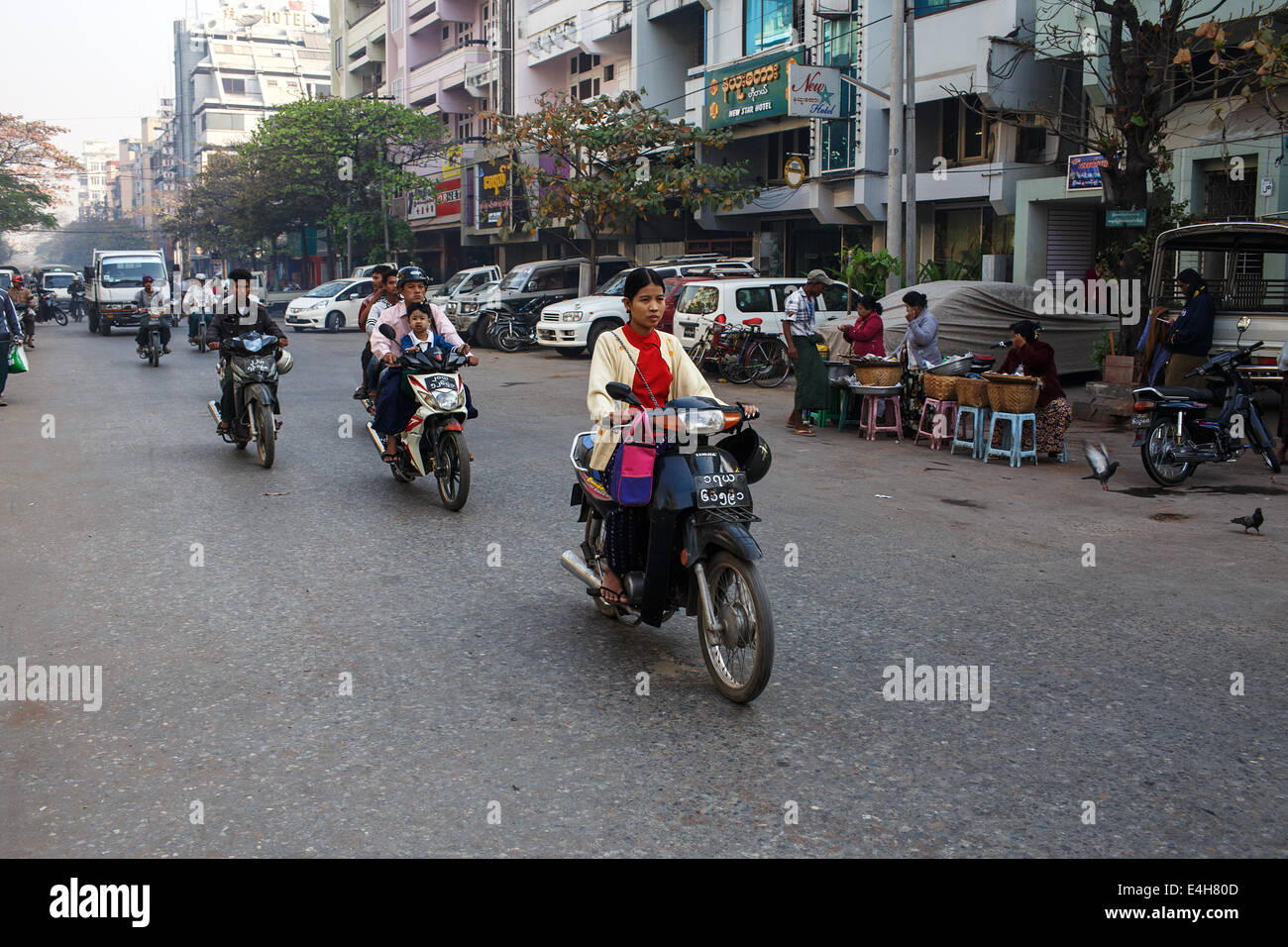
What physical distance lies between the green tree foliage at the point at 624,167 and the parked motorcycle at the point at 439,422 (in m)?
21.0

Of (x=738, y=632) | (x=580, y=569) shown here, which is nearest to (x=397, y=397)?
(x=580, y=569)

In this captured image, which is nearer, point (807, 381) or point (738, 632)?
point (738, 632)

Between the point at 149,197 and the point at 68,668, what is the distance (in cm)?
15590

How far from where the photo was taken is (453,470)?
27.9ft

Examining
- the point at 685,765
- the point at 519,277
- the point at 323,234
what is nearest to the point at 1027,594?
the point at 685,765

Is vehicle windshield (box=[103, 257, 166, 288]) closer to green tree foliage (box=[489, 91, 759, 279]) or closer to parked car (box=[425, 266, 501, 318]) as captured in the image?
parked car (box=[425, 266, 501, 318])

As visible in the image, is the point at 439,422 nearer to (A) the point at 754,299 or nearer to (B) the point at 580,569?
(B) the point at 580,569

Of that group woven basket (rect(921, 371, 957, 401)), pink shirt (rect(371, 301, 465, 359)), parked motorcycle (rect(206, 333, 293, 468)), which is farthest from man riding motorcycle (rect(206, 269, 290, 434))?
woven basket (rect(921, 371, 957, 401))

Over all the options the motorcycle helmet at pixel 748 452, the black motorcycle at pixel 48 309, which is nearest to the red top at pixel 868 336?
the motorcycle helmet at pixel 748 452

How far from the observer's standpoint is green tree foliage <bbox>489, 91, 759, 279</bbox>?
30125 millimetres

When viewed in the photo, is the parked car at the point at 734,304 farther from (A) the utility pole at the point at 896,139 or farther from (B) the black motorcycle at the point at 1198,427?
(B) the black motorcycle at the point at 1198,427

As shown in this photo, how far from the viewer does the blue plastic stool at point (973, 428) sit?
38.0ft

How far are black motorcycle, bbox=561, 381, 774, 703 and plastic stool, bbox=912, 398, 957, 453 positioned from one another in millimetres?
7489

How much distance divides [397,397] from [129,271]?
1035 inches
